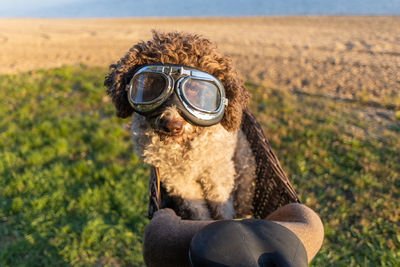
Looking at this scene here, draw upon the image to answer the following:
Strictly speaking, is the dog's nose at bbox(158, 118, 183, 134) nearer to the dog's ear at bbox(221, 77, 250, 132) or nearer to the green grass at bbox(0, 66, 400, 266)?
the dog's ear at bbox(221, 77, 250, 132)

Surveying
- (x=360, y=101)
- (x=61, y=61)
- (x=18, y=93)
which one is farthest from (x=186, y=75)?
(x=61, y=61)

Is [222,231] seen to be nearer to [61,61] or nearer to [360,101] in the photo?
[360,101]

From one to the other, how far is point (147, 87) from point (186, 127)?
418 millimetres

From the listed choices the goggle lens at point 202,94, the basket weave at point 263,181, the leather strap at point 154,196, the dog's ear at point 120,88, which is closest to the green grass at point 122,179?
the basket weave at point 263,181

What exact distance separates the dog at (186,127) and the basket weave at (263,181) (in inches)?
8.6

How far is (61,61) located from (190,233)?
11878 millimetres

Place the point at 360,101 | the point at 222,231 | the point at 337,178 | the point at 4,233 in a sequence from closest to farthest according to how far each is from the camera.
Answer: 1. the point at 222,231
2. the point at 4,233
3. the point at 337,178
4. the point at 360,101

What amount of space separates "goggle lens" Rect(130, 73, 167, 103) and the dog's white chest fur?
1.10 ft

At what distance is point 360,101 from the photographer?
5586mm

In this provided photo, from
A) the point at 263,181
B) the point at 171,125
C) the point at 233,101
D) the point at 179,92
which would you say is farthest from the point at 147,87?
the point at 263,181

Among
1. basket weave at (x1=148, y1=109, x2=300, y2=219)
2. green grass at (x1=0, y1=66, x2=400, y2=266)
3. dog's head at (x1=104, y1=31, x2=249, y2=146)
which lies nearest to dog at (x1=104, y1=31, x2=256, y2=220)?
dog's head at (x1=104, y1=31, x2=249, y2=146)

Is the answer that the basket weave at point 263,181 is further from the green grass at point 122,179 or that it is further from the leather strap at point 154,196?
the green grass at point 122,179

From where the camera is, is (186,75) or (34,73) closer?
(186,75)

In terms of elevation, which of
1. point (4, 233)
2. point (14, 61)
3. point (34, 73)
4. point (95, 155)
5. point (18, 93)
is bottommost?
point (4, 233)
